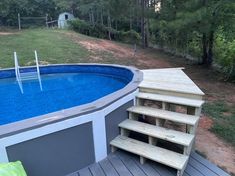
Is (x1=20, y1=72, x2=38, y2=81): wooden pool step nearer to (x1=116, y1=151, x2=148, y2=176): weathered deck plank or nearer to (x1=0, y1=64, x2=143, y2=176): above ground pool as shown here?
(x1=0, y1=64, x2=143, y2=176): above ground pool

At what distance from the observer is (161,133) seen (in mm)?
3207

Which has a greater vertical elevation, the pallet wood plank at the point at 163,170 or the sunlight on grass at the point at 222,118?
the pallet wood plank at the point at 163,170

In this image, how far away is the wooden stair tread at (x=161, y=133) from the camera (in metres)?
3.04

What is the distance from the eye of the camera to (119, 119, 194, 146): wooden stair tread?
3038 mm

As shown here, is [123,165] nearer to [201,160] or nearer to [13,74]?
Result: [201,160]

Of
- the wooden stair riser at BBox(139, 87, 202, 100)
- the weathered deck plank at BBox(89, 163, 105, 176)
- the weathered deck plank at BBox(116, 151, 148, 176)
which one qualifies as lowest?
the weathered deck plank at BBox(89, 163, 105, 176)

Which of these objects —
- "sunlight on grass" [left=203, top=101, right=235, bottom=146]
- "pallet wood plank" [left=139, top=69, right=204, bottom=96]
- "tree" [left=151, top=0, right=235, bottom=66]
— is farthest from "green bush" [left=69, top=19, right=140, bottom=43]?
"pallet wood plank" [left=139, top=69, right=204, bottom=96]

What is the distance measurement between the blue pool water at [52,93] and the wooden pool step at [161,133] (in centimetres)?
198

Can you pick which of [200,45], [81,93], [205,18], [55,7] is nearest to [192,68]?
[200,45]

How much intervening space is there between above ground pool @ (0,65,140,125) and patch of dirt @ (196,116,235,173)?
7.30 feet

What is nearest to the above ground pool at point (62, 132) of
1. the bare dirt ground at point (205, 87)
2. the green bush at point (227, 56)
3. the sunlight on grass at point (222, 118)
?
the bare dirt ground at point (205, 87)

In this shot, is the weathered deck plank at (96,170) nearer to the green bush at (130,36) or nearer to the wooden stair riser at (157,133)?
the wooden stair riser at (157,133)

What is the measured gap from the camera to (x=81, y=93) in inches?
236

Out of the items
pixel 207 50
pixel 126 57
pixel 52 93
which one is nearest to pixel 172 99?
pixel 52 93
